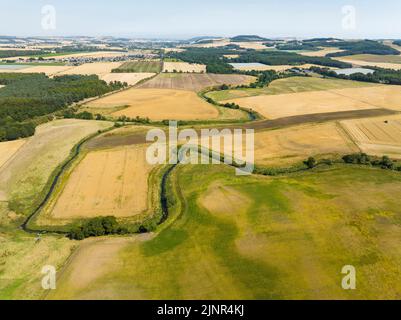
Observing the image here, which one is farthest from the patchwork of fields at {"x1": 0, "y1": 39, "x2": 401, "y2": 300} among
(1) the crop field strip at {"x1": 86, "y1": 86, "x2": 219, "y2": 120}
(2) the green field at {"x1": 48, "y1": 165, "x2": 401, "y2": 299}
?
(1) the crop field strip at {"x1": 86, "y1": 86, "x2": 219, "y2": 120}

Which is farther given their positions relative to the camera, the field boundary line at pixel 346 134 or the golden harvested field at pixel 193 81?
the golden harvested field at pixel 193 81

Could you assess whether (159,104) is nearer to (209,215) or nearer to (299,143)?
(299,143)

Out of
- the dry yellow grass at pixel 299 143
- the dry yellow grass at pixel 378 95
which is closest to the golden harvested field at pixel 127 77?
the dry yellow grass at pixel 378 95

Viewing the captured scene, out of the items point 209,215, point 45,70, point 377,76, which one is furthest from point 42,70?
point 377,76

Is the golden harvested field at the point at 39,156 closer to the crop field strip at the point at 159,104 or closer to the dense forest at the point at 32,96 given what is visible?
the dense forest at the point at 32,96

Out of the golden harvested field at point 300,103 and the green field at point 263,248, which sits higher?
the golden harvested field at point 300,103

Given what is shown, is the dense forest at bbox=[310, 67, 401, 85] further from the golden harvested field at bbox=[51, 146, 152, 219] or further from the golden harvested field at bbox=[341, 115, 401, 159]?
the golden harvested field at bbox=[51, 146, 152, 219]
